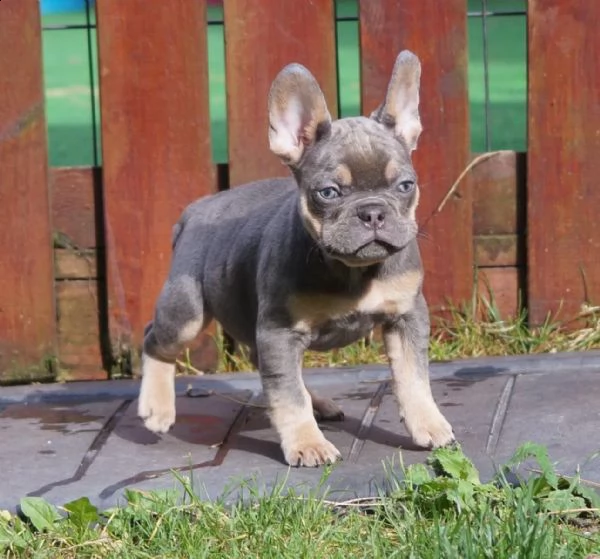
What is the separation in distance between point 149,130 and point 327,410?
1.65m

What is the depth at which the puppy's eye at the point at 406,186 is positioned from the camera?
415 cm

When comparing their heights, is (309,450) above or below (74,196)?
below

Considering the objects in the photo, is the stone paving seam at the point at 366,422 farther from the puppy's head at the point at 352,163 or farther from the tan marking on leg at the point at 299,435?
the puppy's head at the point at 352,163

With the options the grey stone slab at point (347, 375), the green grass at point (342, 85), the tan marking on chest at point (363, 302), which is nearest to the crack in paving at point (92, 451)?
the grey stone slab at point (347, 375)

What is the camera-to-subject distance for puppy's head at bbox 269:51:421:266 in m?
4.01

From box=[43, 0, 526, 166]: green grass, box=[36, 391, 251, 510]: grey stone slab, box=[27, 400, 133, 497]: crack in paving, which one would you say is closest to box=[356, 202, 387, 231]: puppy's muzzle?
box=[36, 391, 251, 510]: grey stone slab

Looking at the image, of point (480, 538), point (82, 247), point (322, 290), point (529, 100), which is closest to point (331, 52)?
point (529, 100)

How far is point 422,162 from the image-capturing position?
19.2ft

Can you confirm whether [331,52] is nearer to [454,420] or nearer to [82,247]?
[82,247]

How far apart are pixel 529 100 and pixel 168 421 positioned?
230 centimetres

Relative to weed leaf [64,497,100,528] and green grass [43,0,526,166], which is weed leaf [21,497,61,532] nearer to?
weed leaf [64,497,100,528]

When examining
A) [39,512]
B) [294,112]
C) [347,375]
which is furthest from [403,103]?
[39,512]

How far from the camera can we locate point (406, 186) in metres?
4.17

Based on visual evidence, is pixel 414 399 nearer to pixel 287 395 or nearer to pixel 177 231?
pixel 287 395
